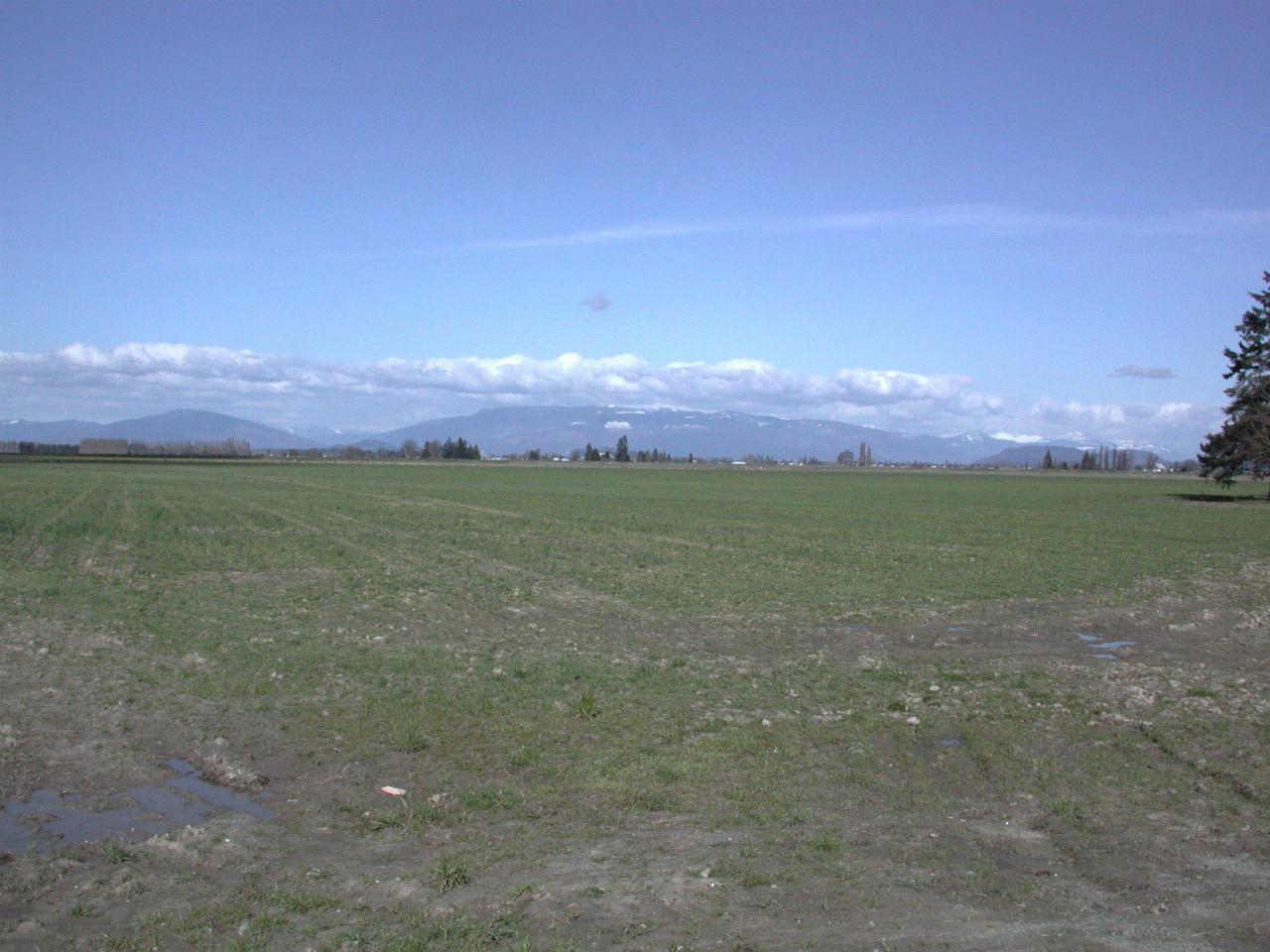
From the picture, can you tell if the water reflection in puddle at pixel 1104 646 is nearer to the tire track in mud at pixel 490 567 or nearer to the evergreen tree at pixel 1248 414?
the tire track in mud at pixel 490 567

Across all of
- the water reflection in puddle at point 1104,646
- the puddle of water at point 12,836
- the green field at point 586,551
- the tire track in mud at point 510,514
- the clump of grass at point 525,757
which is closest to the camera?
the puddle of water at point 12,836

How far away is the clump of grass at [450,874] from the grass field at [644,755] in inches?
4.0

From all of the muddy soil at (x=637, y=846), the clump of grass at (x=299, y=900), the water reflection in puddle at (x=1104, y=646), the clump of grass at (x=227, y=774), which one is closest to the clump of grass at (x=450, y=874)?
the muddy soil at (x=637, y=846)

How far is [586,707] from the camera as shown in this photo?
38.9 feet

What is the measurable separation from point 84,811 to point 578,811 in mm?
4235

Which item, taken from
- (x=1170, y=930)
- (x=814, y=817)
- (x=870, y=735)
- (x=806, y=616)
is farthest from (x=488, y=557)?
(x=1170, y=930)

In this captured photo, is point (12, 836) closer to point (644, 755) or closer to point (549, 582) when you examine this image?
point (644, 755)

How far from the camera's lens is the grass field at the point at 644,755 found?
6.73m

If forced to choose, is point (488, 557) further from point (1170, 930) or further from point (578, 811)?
point (1170, 930)

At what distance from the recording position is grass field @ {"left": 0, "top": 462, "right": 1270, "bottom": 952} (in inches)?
265

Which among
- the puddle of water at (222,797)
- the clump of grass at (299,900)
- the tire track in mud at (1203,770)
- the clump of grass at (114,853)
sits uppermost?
the tire track in mud at (1203,770)

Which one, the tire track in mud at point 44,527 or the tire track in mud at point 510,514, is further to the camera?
the tire track in mud at point 510,514

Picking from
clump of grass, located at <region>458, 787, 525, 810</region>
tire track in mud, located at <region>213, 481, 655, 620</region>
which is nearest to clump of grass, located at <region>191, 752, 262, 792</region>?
clump of grass, located at <region>458, 787, 525, 810</region>

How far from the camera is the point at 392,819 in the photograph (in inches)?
329
